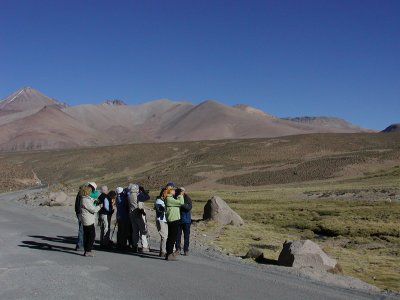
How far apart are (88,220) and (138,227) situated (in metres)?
1.75

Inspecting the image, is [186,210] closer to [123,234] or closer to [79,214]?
[123,234]

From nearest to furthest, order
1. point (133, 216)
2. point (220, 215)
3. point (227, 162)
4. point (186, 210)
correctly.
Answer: point (186, 210), point (133, 216), point (220, 215), point (227, 162)

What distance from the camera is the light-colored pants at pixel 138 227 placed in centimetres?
1584

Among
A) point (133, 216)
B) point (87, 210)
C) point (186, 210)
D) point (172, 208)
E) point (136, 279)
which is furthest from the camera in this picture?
point (133, 216)

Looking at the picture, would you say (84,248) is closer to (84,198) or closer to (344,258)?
(84,198)

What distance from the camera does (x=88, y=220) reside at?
1494 cm

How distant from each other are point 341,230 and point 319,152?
8135cm

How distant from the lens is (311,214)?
37.8 metres

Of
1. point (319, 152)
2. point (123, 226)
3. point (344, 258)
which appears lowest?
point (344, 258)

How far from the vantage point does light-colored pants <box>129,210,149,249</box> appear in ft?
52.0

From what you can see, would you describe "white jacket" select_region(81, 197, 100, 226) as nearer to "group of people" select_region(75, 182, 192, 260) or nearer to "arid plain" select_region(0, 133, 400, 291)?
"group of people" select_region(75, 182, 192, 260)

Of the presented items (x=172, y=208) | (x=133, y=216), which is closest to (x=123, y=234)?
(x=133, y=216)

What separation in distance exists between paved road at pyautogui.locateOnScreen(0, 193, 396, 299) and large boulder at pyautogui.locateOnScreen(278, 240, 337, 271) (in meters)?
1.10

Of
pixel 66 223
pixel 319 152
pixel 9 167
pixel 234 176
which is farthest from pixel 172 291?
pixel 319 152
